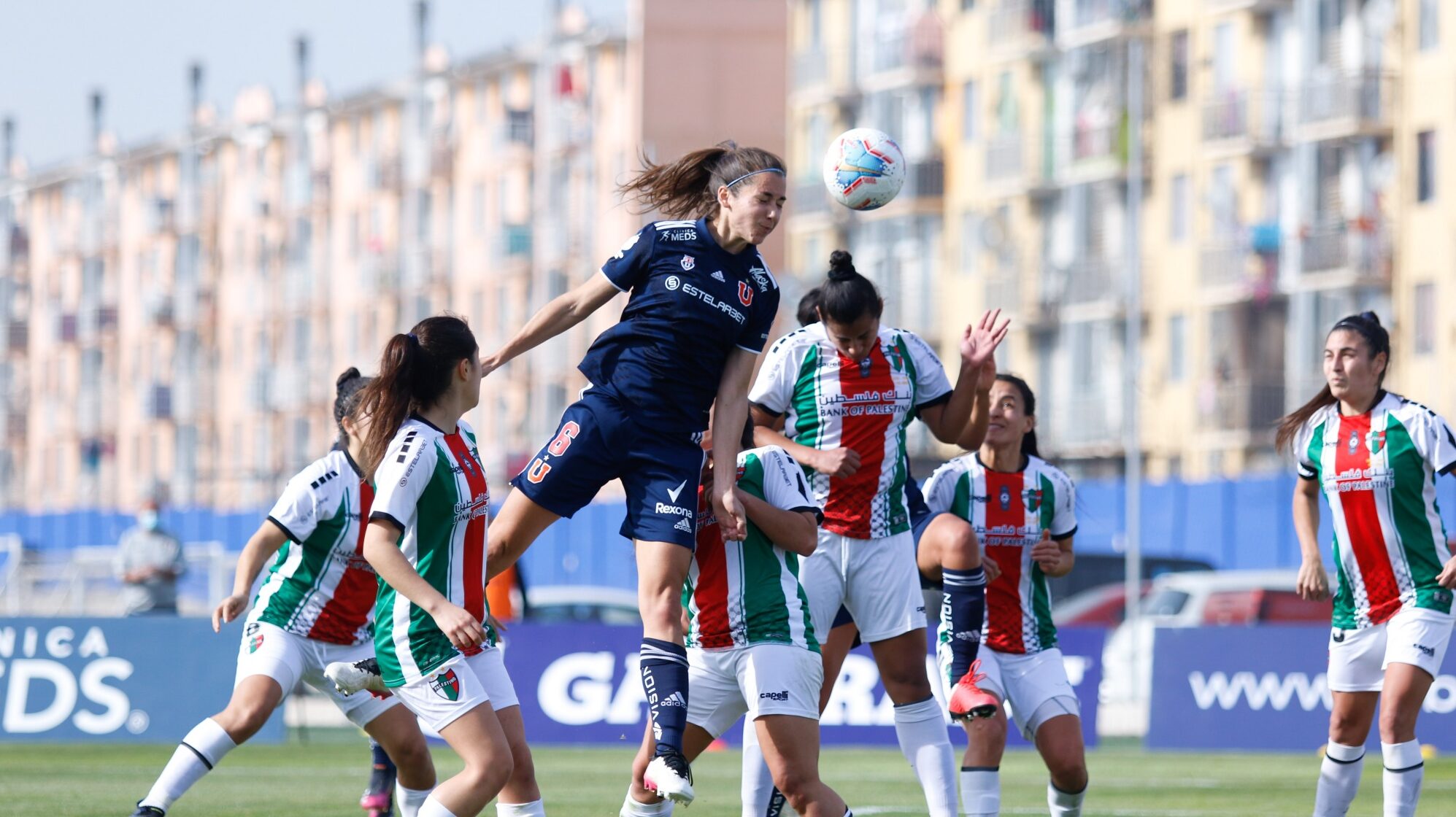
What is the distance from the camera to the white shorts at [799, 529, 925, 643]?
986 centimetres

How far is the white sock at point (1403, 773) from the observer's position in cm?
1071

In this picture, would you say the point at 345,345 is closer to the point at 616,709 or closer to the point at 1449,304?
the point at 1449,304

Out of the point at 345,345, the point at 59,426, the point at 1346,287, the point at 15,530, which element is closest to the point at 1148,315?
the point at 1346,287

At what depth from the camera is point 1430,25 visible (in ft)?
144

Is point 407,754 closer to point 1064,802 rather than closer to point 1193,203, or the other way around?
point 1064,802

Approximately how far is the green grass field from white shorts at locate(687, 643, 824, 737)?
4096 millimetres

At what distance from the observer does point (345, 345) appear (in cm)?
8569

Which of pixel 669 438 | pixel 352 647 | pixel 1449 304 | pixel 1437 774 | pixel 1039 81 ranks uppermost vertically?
pixel 1039 81

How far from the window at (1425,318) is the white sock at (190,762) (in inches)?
1442

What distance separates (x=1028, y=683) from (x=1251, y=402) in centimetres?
3819

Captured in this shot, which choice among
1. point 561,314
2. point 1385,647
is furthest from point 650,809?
point 1385,647

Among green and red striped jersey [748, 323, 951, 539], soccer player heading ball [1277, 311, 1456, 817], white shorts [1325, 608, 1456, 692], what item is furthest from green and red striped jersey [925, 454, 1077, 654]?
white shorts [1325, 608, 1456, 692]

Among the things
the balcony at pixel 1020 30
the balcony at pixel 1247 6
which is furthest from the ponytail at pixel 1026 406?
the balcony at pixel 1020 30

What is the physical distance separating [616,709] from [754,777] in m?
10.0
